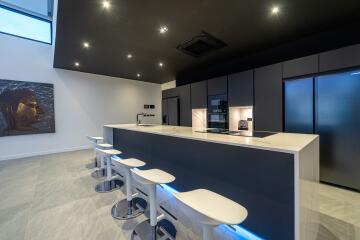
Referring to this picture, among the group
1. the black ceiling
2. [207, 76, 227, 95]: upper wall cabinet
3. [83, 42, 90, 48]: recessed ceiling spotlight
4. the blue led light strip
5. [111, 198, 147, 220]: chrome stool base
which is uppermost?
[83, 42, 90, 48]: recessed ceiling spotlight

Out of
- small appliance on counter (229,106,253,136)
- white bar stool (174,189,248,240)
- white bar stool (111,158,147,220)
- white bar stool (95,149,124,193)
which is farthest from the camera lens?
small appliance on counter (229,106,253,136)

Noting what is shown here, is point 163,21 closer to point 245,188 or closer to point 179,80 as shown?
point 245,188

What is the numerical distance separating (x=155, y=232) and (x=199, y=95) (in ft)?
13.5

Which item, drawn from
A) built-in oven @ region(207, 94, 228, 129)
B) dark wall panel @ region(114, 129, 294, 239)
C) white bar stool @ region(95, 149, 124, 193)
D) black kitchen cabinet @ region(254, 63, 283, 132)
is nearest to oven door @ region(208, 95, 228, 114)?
built-in oven @ region(207, 94, 228, 129)

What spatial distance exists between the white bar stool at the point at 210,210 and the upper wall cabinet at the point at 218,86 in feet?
12.1

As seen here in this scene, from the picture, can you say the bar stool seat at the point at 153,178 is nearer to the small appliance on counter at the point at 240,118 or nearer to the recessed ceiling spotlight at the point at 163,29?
the recessed ceiling spotlight at the point at 163,29

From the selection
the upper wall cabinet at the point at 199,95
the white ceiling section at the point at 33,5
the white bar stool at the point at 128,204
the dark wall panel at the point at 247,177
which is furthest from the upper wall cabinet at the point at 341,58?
the white ceiling section at the point at 33,5

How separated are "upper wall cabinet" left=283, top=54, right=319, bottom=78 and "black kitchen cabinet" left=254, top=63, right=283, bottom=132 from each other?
0.13 metres

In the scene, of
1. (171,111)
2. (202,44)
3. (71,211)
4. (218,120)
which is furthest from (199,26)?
(171,111)

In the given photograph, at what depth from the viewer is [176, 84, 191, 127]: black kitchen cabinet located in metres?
5.56

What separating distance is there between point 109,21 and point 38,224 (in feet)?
10.2

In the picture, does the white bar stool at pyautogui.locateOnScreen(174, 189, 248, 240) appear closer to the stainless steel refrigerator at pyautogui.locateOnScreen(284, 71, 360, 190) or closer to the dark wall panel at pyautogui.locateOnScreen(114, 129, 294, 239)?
the dark wall panel at pyautogui.locateOnScreen(114, 129, 294, 239)

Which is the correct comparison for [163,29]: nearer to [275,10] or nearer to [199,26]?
[199,26]

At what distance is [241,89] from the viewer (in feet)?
13.4
